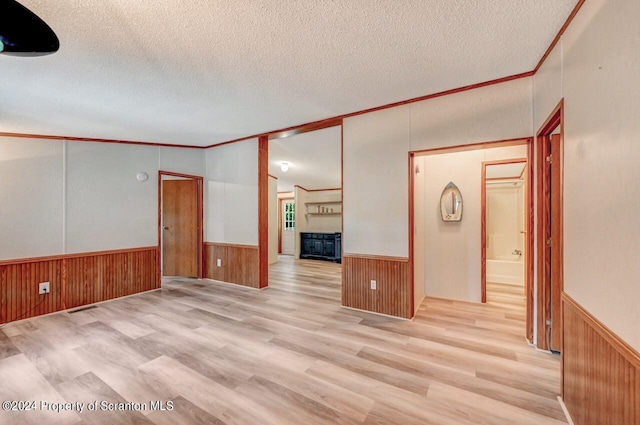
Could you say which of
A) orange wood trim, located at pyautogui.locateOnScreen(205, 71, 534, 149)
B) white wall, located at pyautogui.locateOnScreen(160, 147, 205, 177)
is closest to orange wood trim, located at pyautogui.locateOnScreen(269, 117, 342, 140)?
orange wood trim, located at pyautogui.locateOnScreen(205, 71, 534, 149)

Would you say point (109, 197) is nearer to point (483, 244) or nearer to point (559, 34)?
point (559, 34)

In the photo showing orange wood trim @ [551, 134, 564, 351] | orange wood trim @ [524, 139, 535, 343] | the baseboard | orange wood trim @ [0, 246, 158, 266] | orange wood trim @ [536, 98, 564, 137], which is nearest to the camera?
the baseboard

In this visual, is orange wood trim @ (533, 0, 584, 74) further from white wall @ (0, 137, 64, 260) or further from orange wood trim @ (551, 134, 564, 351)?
white wall @ (0, 137, 64, 260)

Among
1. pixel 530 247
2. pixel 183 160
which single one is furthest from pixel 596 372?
pixel 183 160

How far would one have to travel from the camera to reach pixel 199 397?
175 centimetres

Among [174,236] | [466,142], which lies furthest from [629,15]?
[174,236]

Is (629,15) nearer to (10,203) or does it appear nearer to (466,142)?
(466,142)

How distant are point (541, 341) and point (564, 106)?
1962mm

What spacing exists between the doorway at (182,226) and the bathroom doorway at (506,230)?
4917 millimetres

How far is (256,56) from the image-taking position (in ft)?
6.66

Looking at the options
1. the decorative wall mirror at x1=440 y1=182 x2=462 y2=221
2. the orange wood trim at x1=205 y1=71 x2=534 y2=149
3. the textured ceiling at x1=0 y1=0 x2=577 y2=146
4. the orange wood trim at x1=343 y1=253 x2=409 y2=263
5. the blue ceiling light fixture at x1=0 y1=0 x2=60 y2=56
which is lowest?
the orange wood trim at x1=343 y1=253 x2=409 y2=263

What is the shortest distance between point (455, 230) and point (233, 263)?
360 centimetres

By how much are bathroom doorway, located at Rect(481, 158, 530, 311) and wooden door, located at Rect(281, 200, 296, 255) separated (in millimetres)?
5397

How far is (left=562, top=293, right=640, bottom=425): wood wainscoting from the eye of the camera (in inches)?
40.2
